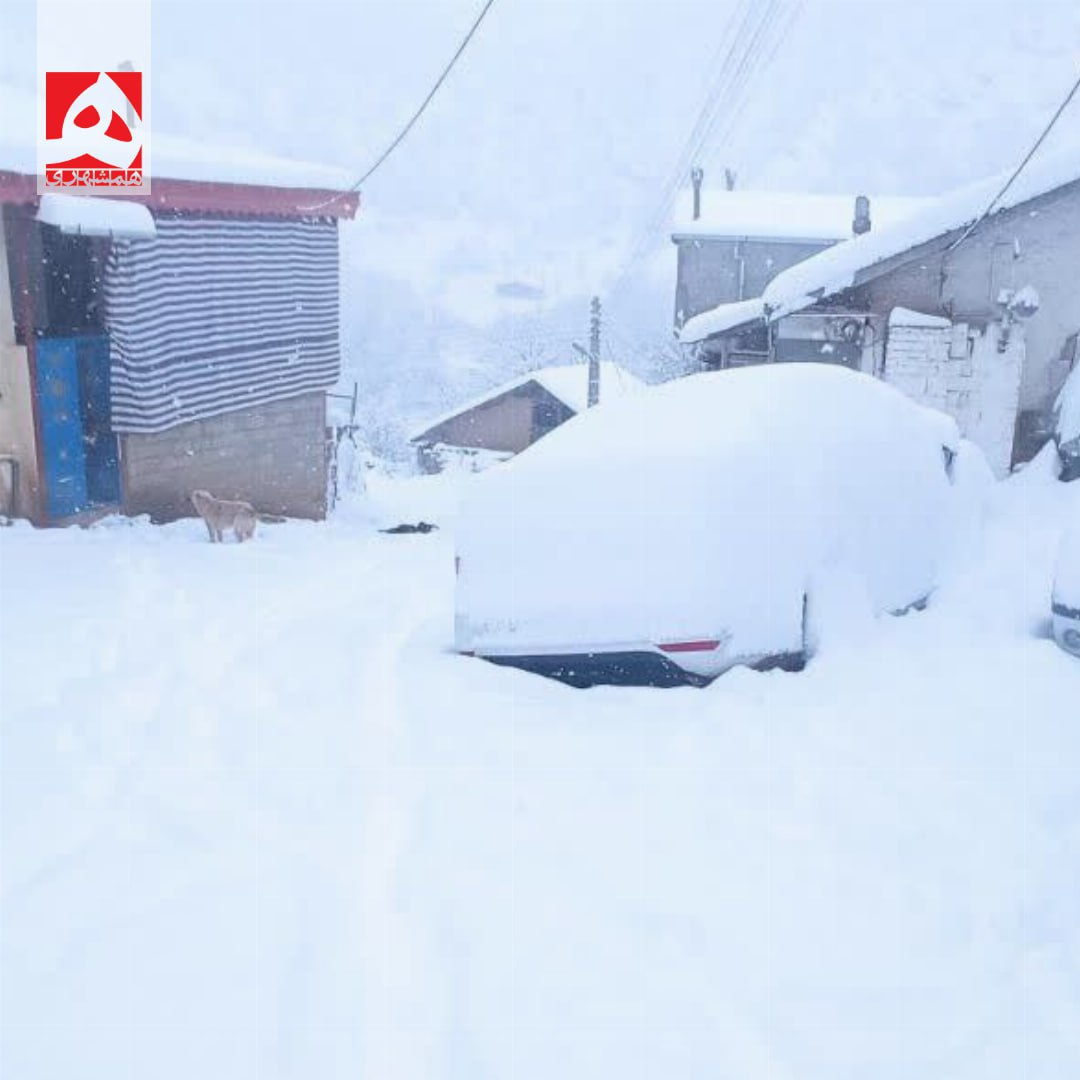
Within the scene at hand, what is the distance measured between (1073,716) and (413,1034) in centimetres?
324

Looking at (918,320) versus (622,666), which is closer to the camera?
(622,666)

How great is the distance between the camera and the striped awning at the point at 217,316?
10.8 meters

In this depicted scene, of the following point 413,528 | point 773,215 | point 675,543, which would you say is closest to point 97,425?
point 413,528

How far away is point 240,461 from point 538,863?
10.2 metres

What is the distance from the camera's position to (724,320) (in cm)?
1251

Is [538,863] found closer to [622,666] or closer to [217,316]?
[622,666]

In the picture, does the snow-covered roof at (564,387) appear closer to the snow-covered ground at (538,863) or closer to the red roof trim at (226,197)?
the red roof trim at (226,197)

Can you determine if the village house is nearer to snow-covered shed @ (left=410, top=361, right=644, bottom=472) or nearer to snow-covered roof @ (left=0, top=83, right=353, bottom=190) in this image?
snow-covered roof @ (left=0, top=83, right=353, bottom=190)

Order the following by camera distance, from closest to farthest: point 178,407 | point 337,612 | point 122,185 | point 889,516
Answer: point 889,516 → point 337,612 → point 122,185 → point 178,407

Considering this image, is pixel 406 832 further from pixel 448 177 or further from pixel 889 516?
pixel 448 177

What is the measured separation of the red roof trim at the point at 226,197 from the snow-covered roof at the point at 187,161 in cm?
6

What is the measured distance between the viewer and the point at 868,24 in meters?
86.6

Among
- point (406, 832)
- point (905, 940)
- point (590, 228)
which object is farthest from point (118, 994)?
point (590, 228)

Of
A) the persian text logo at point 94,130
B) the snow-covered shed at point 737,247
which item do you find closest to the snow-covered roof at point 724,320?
the persian text logo at point 94,130
